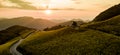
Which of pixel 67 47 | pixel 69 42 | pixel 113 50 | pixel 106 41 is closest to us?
pixel 113 50

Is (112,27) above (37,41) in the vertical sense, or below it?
above

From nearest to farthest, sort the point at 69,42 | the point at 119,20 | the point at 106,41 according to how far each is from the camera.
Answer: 1. the point at 106,41
2. the point at 69,42
3. the point at 119,20

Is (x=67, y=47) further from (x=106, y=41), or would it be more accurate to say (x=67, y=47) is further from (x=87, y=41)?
(x=106, y=41)

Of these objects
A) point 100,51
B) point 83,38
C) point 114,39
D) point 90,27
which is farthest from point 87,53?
point 90,27

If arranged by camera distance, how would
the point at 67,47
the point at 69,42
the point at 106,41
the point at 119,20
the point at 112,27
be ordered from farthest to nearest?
1. the point at 119,20
2. the point at 112,27
3. the point at 69,42
4. the point at 67,47
5. the point at 106,41

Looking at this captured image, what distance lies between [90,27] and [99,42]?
28.9 m

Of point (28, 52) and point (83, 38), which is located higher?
point (83, 38)

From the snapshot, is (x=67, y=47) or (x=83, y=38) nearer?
(x=67, y=47)

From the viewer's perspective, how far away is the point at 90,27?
9975cm

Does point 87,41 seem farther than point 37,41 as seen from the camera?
No

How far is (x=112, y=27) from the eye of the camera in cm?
8869

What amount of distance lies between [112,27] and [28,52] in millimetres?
37024

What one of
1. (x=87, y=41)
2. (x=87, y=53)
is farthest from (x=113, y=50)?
(x=87, y=41)

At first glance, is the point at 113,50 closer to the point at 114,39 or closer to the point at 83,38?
the point at 114,39
